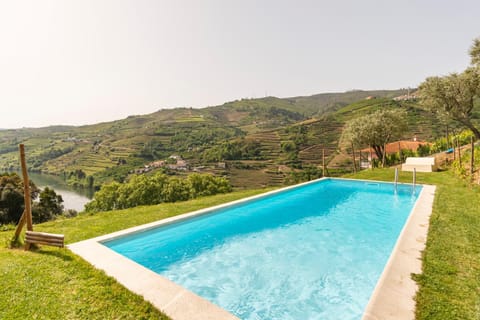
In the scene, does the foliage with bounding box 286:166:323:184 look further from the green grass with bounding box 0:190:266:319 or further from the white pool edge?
the green grass with bounding box 0:190:266:319

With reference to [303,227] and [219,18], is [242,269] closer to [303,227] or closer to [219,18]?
[303,227]

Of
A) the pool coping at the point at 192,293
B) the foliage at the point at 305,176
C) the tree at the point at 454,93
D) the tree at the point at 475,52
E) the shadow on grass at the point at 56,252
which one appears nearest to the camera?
the pool coping at the point at 192,293

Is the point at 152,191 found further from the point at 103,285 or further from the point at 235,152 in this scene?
the point at 235,152

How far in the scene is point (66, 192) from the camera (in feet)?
202

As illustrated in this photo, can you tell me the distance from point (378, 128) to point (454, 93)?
786 cm

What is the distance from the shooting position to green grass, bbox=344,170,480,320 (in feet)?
8.13

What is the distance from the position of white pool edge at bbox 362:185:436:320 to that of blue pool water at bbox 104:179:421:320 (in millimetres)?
796

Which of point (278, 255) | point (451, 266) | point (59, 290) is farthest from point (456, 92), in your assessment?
point (59, 290)

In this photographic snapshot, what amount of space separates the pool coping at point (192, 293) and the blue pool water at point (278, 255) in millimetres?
791

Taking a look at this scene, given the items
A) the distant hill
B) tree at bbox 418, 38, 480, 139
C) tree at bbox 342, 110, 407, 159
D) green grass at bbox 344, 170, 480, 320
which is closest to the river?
the distant hill

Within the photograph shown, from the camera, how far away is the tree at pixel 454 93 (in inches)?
431

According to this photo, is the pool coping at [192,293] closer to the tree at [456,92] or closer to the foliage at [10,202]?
the tree at [456,92]

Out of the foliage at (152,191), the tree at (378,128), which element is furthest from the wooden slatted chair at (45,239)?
the foliage at (152,191)

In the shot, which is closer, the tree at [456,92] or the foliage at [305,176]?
the tree at [456,92]
